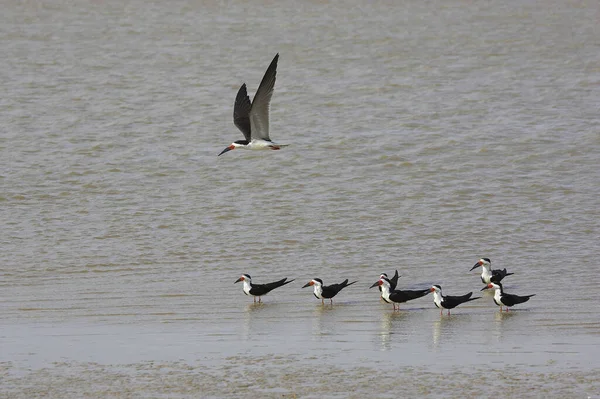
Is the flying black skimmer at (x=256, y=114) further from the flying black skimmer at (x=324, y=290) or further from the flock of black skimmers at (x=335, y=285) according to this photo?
the flying black skimmer at (x=324, y=290)

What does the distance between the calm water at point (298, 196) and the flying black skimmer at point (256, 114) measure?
4.58 feet

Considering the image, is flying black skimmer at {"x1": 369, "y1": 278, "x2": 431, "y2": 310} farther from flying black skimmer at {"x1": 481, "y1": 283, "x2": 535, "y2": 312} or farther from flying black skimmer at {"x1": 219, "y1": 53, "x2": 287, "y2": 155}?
flying black skimmer at {"x1": 219, "y1": 53, "x2": 287, "y2": 155}

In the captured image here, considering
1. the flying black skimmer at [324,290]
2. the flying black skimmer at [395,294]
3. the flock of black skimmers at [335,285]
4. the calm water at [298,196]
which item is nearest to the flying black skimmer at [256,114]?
the flock of black skimmers at [335,285]

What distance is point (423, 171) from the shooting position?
18.7 metres

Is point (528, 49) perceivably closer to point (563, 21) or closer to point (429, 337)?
point (563, 21)

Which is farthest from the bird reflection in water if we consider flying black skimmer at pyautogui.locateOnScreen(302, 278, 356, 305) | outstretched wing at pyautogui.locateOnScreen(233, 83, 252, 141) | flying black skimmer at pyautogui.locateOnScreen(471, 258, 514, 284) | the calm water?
outstretched wing at pyautogui.locateOnScreen(233, 83, 252, 141)

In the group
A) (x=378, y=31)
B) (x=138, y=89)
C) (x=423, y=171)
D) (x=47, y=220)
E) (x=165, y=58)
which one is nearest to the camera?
(x=47, y=220)

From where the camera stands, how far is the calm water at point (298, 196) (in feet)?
31.8

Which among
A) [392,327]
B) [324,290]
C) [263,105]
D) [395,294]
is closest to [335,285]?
[324,290]

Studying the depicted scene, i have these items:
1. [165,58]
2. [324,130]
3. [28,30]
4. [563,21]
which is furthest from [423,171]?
[28,30]

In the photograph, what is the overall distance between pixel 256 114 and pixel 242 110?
196mm

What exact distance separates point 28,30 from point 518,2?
1389 centimetres

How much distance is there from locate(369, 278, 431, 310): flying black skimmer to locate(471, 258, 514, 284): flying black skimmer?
2.76 ft

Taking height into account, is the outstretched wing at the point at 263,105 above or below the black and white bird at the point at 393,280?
above
